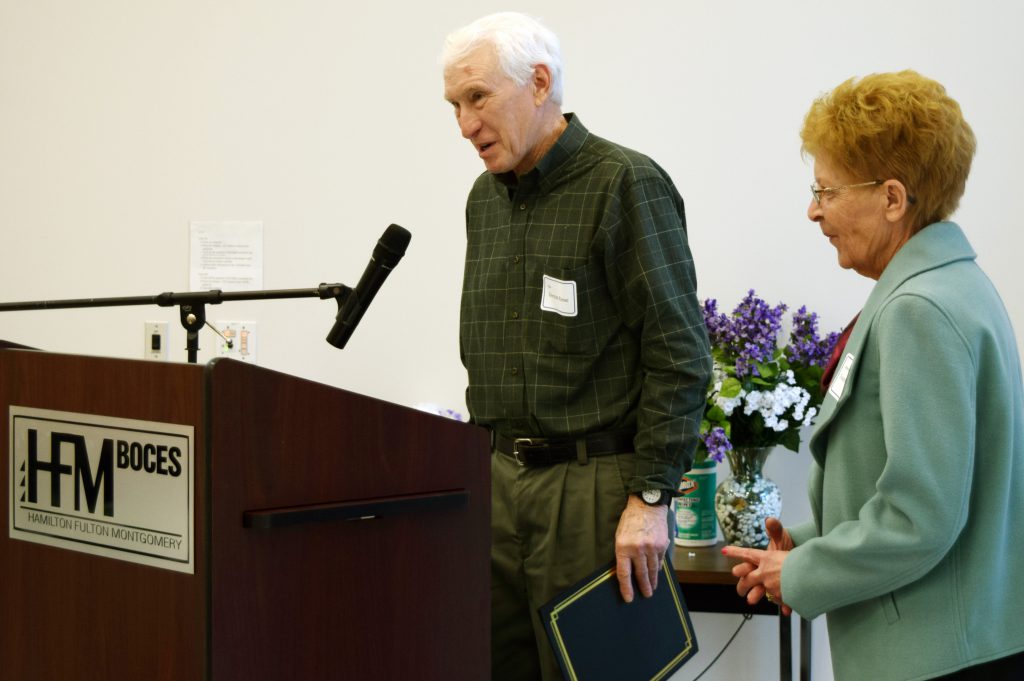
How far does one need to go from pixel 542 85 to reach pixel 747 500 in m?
1.22

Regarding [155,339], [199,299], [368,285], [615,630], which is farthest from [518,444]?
[155,339]

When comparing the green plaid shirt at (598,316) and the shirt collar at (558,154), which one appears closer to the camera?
the green plaid shirt at (598,316)

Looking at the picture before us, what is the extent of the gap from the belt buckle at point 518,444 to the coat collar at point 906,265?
611 mm

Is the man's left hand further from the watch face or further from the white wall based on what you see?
the white wall

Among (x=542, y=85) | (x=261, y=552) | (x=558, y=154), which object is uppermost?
(x=542, y=85)

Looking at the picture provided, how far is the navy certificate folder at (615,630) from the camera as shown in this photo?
150 centimetres

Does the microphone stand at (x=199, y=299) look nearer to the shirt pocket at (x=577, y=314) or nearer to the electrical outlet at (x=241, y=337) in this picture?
the shirt pocket at (x=577, y=314)

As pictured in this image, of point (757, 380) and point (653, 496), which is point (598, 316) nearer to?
point (653, 496)

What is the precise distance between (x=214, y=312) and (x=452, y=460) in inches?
82.5

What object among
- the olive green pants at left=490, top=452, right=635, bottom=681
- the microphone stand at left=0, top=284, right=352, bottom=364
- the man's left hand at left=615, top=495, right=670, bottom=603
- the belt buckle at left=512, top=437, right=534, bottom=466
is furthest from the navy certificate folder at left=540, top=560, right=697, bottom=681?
the microphone stand at left=0, top=284, right=352, bottom=364

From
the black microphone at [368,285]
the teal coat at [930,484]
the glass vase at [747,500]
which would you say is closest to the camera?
the teal coat at [930,484]

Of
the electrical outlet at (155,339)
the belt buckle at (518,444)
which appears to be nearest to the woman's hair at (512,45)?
the belt buckle at (518,444)

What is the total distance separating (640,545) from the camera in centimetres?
170

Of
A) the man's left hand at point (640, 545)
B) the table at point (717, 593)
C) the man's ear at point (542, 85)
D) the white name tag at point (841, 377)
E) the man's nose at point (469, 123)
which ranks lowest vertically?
the table at point (717, 593)
